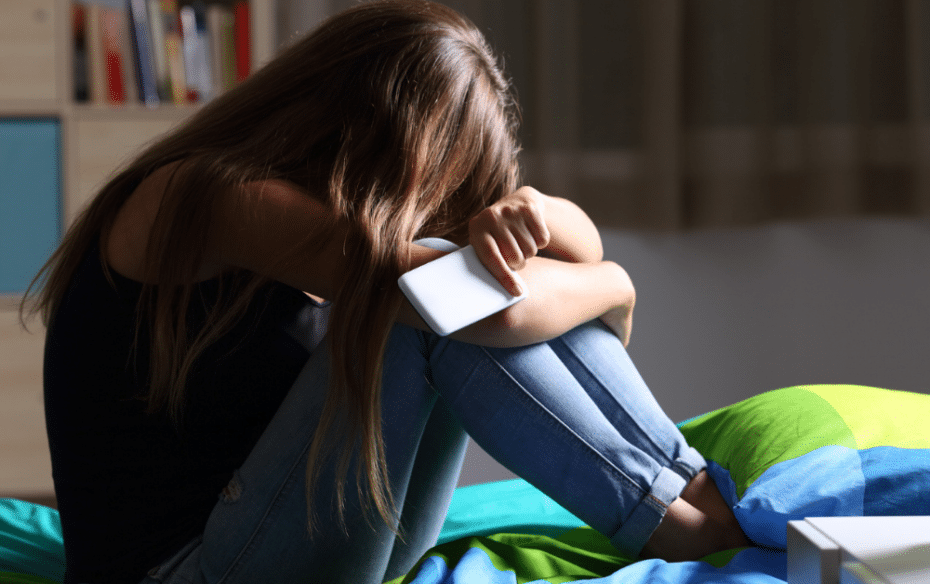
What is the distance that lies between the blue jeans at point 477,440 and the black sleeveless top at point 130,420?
0.05m

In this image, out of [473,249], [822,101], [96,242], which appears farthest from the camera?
[822,101]

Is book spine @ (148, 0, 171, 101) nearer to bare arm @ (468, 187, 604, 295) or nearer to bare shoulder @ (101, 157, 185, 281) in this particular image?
bare shoulder @ (101, 157, 185, 281)

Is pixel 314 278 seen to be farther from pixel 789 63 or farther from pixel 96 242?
pixel 789 63

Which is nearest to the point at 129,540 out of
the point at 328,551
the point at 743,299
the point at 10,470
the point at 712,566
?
the point at 328,551

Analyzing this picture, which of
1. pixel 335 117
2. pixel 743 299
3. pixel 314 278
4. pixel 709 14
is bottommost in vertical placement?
pixel 743 299

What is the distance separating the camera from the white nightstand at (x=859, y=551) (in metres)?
0.43

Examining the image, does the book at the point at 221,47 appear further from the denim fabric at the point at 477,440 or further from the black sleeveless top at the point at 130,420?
the denim fabric at the point at 477,440

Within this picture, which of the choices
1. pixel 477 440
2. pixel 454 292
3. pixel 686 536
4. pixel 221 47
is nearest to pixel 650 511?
pixel 686 536

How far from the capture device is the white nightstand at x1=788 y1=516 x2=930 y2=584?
428mm

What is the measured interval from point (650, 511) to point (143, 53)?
1516 mm

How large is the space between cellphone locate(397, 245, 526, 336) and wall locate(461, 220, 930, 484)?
130cm

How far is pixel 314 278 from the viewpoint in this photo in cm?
77

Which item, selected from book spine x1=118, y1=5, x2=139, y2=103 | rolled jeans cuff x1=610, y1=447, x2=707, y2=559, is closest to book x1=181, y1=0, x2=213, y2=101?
book spine x1=118, y1=5, x2=139, y2=103

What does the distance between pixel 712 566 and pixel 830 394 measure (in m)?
0.30
